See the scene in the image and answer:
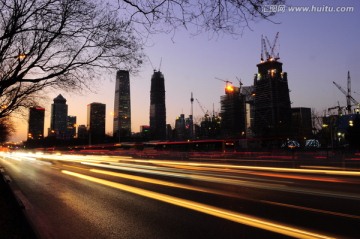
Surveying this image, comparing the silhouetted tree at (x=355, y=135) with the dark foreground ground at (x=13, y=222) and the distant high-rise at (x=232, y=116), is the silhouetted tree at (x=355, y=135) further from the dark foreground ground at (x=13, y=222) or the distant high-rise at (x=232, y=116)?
the distant high-rise at (x=232, y=116)

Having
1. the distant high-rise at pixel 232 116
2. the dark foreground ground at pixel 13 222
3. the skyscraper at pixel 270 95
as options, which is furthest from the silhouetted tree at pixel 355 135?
the distant high-rise at pixel 232 116

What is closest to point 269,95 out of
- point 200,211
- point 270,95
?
point 270,95

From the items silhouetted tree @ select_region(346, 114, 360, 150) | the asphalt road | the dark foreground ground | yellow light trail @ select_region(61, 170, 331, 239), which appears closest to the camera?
the dark foreground ground

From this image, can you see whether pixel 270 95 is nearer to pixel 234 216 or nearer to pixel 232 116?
pixel 232 116

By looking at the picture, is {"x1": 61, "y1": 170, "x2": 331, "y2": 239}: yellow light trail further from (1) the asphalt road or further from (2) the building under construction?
(2) the building under construction

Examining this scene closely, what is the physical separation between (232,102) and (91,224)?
437 feet

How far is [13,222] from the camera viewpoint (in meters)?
9.02

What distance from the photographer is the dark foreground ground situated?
7656mm

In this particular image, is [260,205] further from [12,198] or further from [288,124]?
[288,124]

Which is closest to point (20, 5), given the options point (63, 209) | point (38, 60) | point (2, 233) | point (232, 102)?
point (38, 60)

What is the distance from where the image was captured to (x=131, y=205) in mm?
12086

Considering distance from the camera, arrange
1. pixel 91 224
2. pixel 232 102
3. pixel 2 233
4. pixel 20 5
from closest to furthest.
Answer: pixel 2 233 → pixel 20 5 → pixel 91 224 → pixel 232 102

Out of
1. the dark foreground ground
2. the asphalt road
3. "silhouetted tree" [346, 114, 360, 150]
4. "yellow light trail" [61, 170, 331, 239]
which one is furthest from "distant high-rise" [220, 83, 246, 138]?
the dark foreground ground

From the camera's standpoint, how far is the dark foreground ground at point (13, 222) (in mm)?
7656
